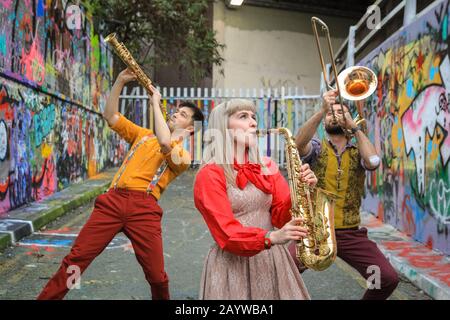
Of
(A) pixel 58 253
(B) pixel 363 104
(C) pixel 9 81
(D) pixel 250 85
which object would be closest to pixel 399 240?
(B) pixel 363 104

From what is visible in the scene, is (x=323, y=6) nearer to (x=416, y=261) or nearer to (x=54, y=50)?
(x=54, y=50)

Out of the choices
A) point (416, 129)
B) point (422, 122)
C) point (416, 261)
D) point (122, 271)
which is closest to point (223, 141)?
point (122, 271)

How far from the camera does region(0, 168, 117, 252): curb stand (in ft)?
19.7

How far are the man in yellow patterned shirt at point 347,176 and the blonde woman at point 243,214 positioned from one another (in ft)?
2.93

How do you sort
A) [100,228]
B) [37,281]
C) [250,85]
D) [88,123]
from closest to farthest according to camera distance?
Answer: [100,228] < [37,281] < [88,123] < [250,85]

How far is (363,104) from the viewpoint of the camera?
8.92 metres

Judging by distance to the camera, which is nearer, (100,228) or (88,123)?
(100,228)

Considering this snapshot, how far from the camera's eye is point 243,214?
8.35ft

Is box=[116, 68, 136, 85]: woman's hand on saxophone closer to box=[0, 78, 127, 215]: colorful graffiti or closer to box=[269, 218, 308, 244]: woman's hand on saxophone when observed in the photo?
box=[269, 218, 308, 244]: woman's hand on saxophone

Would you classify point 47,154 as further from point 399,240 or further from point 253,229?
point 253,229

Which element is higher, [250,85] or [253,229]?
[250,85]

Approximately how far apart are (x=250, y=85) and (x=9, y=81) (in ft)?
45.0

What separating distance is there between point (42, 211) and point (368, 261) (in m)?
5.38
